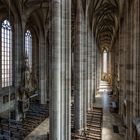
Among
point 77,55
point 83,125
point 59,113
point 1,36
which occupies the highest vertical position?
point 1,36

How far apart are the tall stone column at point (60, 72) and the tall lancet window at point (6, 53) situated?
10.4 m

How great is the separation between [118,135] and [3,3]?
15.4 metres

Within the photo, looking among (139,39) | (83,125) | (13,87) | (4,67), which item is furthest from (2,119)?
(139,39)

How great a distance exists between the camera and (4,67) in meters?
17.6

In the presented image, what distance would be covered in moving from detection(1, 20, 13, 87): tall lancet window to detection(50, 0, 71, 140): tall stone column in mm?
10416

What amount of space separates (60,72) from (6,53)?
11.2 m

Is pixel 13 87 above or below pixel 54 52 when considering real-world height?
below

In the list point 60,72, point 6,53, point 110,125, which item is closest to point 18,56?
point 6,53

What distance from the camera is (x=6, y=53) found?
17922 mm

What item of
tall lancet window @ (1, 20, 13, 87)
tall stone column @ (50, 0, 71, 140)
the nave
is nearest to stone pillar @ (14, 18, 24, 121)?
the nave

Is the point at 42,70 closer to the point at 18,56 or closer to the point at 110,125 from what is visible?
the point at 18,56

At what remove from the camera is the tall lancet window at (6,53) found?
57.2 feet

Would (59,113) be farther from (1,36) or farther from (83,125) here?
(1,36)

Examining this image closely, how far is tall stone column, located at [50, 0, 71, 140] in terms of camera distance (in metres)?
8.41
